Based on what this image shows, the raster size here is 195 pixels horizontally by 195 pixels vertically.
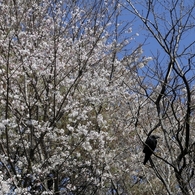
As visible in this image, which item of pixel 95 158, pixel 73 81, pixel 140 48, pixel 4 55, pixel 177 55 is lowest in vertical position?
pixel 95 158

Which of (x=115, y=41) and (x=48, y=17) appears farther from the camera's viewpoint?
(x=115, y=41)

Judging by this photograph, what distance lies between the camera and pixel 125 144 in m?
8.63

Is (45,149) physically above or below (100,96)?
below

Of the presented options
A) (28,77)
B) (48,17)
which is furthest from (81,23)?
(28,77)

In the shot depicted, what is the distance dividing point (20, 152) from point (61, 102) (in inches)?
49.7

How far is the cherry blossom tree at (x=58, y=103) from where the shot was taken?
6.06 m

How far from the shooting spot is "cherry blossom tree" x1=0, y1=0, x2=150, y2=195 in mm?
6062

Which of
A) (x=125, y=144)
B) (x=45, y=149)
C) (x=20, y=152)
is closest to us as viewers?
(x=45, y=149)

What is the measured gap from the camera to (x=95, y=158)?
23.9 feet

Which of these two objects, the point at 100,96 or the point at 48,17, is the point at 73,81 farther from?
the point at 48,17

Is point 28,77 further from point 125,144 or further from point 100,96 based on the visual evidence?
point 125,144

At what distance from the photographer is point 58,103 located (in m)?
6.64

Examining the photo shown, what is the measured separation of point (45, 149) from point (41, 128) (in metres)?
0.87

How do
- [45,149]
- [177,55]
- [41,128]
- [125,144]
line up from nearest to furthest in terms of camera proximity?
[177,55]
[41,128]
[45,149]
[125,144]
